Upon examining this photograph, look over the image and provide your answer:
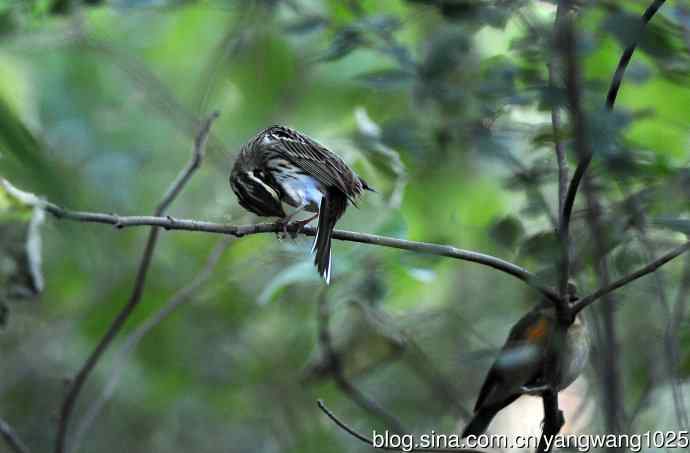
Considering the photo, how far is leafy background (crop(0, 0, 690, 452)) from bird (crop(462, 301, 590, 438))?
0.15 meters

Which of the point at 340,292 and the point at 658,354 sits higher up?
the point at 340,292

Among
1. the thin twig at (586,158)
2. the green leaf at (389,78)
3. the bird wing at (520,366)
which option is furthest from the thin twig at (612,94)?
the green leaf at (389,78)

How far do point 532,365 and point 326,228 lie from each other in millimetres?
858

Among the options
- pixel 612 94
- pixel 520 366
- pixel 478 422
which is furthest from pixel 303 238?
pixel 612 94

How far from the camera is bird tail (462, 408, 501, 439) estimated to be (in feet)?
11.0

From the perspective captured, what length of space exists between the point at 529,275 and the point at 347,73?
3129 millimetres

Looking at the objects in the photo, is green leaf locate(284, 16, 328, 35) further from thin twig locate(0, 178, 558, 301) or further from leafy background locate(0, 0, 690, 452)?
thin twig locate(0, 178, 558, 301)

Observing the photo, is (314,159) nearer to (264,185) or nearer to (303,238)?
(264,185)

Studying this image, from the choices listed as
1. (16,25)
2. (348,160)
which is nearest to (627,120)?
(348,160)

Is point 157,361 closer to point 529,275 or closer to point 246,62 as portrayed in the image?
point 246,62

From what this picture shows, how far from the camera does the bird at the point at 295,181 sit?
330cm

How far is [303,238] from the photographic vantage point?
3.62 m

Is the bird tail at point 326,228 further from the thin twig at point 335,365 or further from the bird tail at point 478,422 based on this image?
the bird tail at point 478,422

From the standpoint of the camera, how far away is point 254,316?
595 cm
